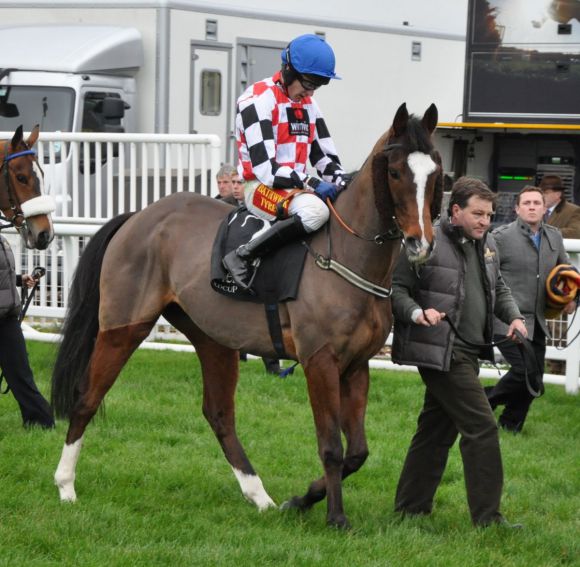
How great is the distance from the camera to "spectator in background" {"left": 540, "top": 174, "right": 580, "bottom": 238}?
11102 mm

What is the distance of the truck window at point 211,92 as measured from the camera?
14.8 meters

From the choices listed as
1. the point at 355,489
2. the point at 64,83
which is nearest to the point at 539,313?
the point at 355,489

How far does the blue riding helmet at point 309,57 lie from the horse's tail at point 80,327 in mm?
1638

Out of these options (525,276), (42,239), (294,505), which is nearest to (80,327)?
(42,239)

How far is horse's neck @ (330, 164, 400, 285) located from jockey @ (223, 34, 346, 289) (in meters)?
0.15

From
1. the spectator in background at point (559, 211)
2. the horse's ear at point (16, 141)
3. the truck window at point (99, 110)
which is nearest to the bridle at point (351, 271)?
the horse's ear at point (16, 141)

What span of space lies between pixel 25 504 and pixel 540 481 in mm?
2976

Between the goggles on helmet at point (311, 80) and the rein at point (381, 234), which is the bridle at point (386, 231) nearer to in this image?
the rein at point (381, 234)

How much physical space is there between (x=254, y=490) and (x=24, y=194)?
8.61ft

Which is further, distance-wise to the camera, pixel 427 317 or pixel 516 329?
pixel 516 329

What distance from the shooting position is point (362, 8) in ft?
54.4

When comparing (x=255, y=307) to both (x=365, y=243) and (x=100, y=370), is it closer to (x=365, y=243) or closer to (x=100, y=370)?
(x=365, y=243)

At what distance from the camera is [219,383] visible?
6.73 meters

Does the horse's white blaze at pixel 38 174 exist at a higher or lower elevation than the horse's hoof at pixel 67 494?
higher
